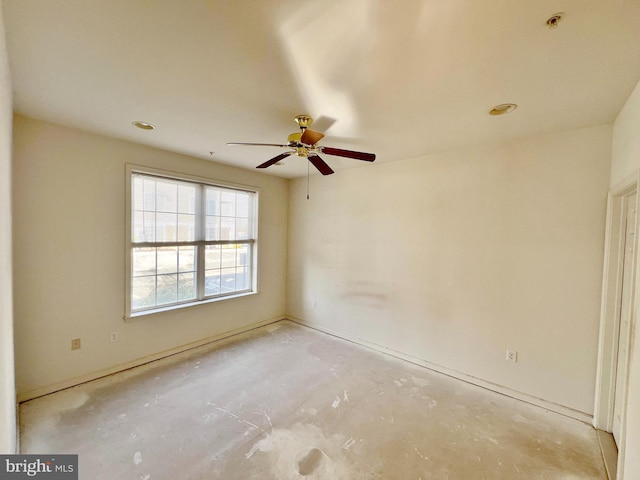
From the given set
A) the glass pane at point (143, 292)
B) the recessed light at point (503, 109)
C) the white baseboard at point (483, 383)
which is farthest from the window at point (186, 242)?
the recessed light at point (503, 109)

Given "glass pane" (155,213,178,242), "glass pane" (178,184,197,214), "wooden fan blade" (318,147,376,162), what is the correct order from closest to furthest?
"wooden fan blade" (318,147,376,162), "glass pane" (155,213,178,242), "glass pane" (178,184,197,214)

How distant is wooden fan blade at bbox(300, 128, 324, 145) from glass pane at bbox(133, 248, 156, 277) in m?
2.46

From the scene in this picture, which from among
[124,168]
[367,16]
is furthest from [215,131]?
[367,16]

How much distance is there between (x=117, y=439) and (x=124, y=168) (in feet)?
8.31

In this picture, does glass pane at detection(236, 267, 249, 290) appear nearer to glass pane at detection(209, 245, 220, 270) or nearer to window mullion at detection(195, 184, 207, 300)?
glass pane at detection(209, 245, 220, 270)

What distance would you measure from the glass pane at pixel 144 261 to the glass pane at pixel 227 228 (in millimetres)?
960

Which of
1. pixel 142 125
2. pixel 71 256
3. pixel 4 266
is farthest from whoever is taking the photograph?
pixel 71 256

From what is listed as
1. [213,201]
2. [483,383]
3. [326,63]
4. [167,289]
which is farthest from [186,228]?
[483,383]

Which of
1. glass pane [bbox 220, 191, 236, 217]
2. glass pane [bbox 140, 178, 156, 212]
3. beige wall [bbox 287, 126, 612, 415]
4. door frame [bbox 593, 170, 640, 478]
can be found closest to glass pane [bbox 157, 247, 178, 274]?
glass pane [bbox 140, 178, 156, 212]

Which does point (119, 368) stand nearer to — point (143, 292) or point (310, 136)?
point (143, 292)

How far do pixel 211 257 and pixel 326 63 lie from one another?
312cm

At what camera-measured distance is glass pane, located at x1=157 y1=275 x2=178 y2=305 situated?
332 centimetres

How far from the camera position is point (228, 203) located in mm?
4035

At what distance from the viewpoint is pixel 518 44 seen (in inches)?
52.3
